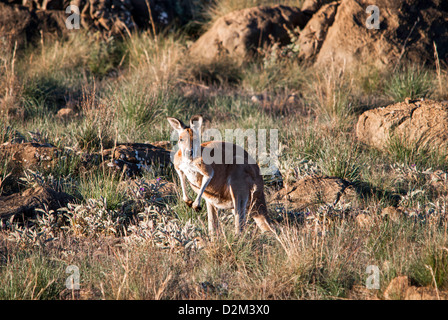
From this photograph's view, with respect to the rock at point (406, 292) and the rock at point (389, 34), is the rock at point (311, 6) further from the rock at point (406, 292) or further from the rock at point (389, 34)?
the rock at point (406, 292)

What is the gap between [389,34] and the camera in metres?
11.2

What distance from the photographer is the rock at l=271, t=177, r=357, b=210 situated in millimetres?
6344

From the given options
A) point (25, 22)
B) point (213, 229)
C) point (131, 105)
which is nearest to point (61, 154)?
point (131, 105)

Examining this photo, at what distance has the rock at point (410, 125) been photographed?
7.72 metres

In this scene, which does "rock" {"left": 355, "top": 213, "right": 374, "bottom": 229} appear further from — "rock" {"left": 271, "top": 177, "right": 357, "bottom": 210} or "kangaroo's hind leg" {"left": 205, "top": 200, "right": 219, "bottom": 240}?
"kangaroo's hind leg" {"left": 205, "top": 200, "right": 219, "bottom": 240}

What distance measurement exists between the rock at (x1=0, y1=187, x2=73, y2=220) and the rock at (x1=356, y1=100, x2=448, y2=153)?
4809mm

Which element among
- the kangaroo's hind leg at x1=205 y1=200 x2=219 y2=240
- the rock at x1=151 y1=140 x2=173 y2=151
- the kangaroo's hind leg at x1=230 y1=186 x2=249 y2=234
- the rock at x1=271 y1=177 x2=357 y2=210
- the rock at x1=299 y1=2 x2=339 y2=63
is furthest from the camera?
the rock at x1=299 y1=2 x2=339 y2=63

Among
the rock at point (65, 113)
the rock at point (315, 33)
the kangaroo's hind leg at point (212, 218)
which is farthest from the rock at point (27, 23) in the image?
the kangaroo's hind leg at point (212, 218)

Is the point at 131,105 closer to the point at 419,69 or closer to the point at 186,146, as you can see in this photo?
the point at 186,146

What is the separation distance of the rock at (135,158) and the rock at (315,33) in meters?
5.91

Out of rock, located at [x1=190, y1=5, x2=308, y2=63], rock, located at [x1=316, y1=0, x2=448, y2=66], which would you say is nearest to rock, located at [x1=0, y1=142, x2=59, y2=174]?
rock, located at [x1=190, y1=5, x2=308, y2=63]

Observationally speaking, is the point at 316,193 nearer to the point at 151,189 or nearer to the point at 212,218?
the point at 212,218

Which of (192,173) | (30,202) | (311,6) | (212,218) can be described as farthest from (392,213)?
(311,6)

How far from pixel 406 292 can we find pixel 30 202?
4260mm
